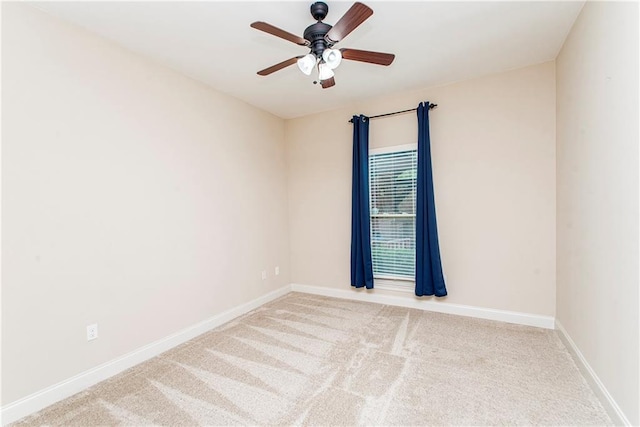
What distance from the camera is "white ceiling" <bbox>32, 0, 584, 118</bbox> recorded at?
2100 mm

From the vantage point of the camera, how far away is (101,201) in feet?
7.66

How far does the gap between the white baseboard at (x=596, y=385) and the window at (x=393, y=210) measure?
1608 millimetres

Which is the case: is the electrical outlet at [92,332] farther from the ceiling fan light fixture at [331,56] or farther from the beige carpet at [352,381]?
the ceiling fan light fixture at [331,56]

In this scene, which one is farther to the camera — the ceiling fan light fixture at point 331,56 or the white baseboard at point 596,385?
the ceiling fan light fixture at point 331,56

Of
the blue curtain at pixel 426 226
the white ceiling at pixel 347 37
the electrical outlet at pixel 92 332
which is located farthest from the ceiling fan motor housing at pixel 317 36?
the electrical outlet at pixel 92 332

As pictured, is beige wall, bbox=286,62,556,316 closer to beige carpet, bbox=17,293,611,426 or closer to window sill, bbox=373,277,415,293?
window sill, bbox=373,277,415,293

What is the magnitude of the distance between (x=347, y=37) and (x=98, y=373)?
3.35 metres

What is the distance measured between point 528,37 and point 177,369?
406 centimetres

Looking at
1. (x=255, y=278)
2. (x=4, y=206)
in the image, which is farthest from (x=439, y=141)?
(x=4, y=206)

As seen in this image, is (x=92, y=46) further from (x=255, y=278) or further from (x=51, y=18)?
(x=255, y=278)

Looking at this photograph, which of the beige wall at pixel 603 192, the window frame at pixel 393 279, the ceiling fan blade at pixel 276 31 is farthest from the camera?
the window frame at pixel 393 279

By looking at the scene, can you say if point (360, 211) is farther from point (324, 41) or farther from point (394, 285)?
point (324, 41)

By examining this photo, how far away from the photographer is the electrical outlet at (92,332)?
7.34 feet

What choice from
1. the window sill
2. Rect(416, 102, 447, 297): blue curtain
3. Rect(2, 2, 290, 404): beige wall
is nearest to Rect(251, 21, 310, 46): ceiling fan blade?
Rect(2, 2, 290, 404): beige wall
